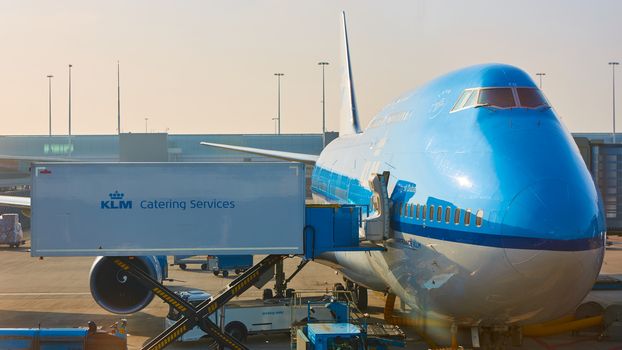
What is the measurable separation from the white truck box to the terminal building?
1132 cm

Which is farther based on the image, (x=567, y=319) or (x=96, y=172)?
(x=567, y=319)

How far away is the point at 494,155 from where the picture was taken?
13.2 metres

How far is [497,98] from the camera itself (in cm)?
1466

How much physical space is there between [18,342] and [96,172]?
5332 millimetres

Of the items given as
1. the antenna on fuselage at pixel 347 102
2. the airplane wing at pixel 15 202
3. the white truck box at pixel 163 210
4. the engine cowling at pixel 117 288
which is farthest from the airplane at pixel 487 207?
Result: the airplane wing at pixel 15 202

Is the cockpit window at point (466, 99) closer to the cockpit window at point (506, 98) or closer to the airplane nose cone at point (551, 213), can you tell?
the cockpit window at point (506, 98)

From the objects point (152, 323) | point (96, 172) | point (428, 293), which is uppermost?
point (96, 172)

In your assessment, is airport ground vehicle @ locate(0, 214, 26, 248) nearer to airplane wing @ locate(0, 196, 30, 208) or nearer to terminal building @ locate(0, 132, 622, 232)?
terminal building @ locate(0, 132, 622, 232)

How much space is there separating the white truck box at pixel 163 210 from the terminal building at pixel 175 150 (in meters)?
11.3

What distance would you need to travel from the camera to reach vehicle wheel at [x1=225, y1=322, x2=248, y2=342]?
72.3ft

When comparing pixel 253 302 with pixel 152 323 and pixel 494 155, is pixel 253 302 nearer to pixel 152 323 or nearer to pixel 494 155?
pixel 152 323

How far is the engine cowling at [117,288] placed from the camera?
20.8 meters

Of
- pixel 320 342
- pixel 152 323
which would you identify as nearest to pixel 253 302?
pixel 152 323

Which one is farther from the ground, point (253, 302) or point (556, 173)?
point (556, 173)
